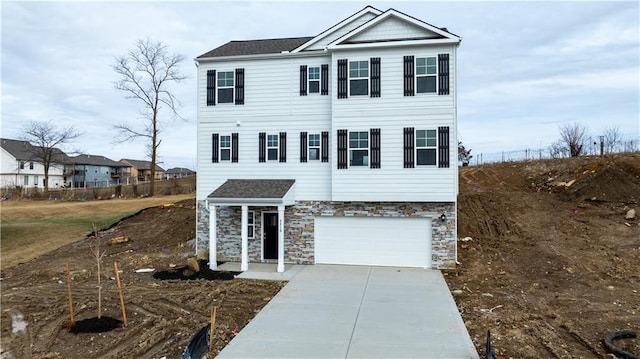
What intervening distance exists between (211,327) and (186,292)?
423cm

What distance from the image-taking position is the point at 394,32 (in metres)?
14.8

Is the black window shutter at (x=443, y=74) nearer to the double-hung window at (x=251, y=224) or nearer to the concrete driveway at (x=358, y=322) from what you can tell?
the concrete driveway at (x=358, y=322)

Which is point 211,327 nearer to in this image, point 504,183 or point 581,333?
point 581,333

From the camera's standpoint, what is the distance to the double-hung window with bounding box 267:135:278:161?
1591 centimetres

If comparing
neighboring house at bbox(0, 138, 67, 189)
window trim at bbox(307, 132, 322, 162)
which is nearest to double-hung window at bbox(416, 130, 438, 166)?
window trim at bbox(307, 132, 322, 162)

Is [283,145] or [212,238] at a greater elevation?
[283,145]

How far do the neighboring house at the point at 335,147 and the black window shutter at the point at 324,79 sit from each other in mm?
38

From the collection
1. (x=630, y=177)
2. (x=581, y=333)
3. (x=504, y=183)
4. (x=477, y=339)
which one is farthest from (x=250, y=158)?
(x=630, y=177)

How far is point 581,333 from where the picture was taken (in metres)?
8.35

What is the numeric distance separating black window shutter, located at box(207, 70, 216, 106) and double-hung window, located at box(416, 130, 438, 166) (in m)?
8.16

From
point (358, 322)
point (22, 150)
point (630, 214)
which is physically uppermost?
point (22, 150)

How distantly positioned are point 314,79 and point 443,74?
4.72m

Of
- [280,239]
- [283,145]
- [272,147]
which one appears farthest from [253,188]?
[280,239]

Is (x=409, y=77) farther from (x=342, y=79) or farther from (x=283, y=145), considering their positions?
(x=283, y=145)
